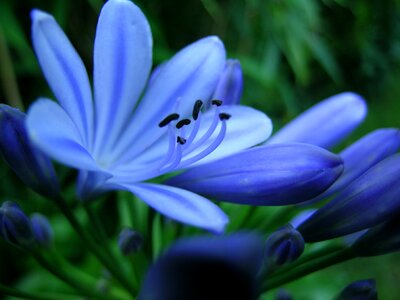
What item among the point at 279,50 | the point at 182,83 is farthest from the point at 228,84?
the point at 279,50

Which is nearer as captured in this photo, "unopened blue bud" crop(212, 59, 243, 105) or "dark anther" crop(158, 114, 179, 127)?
"dark anther" crop(158, 114, 179, 127)

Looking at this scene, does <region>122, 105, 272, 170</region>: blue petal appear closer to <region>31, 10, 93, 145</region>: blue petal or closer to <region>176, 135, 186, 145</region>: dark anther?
<region>176, 135, 186, 145</region>: dark anther

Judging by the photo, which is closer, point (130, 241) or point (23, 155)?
point (23, 155)

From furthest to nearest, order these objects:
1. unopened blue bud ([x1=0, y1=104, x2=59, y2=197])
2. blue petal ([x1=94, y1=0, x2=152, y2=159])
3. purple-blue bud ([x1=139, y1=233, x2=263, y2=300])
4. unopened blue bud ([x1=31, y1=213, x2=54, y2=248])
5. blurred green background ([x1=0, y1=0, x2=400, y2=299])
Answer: blurred green background ([x1=0, y1=0, x2=400, y2=299])
unopened blue bud ([x1=31, y1=213, x2=54, y2=248])
blue petal ([x1=94, y1=0, x2=152, y2=159])
unopened blue bud ([x1=0, y1=104, x2=59, y2=197])
purple-blue bud ([x1=139, y1=233, x2=263, y2=300])

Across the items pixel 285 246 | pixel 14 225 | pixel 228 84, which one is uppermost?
pixel 228 84

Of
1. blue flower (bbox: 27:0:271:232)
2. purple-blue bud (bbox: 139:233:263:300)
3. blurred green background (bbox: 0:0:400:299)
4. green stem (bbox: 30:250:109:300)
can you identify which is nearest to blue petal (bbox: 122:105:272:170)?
blue flower (bbox: 27:0:271:232)

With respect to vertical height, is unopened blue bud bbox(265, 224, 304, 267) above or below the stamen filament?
below

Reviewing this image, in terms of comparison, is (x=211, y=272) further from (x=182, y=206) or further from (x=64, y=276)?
(x=64, y=276)

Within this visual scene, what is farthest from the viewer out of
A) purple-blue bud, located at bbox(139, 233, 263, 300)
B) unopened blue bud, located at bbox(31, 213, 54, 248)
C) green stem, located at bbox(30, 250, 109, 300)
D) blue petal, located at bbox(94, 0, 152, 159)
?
unopened blue bud, located at bbox(31, 213, 54, 248)
